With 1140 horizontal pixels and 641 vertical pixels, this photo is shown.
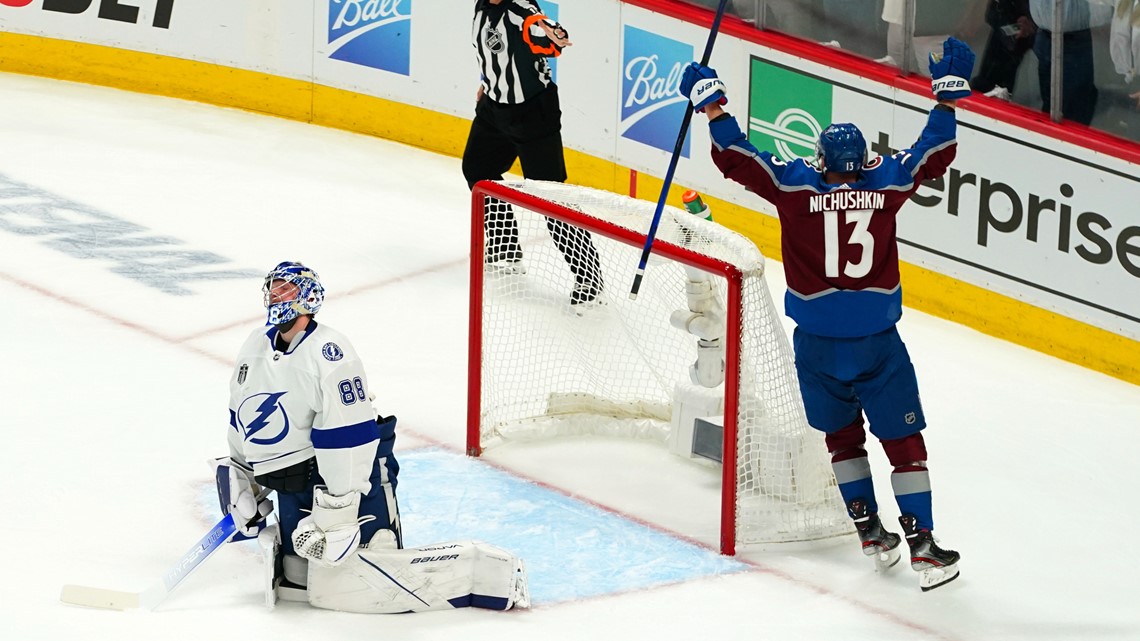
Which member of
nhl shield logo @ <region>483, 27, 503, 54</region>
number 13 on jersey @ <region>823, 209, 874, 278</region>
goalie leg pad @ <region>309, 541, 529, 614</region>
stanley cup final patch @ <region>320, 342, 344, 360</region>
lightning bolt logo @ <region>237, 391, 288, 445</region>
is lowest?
goalie leg pad @ <region>309, 541, 529, 614</region>

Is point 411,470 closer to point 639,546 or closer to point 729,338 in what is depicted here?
point 639,546

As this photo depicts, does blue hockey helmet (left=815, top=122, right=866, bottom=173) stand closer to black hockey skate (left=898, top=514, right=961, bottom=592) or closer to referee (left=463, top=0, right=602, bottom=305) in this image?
black hockey skate (left=898, top=514, right=961, bottom=592)

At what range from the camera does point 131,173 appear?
29.8 ft

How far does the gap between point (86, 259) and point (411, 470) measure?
2557 millimetres

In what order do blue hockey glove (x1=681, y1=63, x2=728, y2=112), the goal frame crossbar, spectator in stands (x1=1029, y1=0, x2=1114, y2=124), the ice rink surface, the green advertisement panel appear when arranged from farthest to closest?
the green advertisement panel, spectator in stands (x1=1029, y1=0, x2=1114, y2=124), the goal frame crossbar, blue hockey glove (x1=681, y1=63, x2=728, y2=112), the ice rink surface

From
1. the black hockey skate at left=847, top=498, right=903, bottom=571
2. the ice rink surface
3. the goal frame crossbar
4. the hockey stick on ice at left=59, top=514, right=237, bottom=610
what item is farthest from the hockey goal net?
the hockey stick on ice at left=59, top=514, right=237, bottom=610

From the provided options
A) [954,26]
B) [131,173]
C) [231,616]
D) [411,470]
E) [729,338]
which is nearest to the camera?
[231,616]

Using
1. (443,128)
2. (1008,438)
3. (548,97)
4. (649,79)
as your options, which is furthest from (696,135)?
(1008,438)

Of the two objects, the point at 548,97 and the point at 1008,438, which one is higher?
the point at 548,97

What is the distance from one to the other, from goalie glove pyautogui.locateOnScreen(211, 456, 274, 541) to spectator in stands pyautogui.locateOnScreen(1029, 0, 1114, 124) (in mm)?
3709

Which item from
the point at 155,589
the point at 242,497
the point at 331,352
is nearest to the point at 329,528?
the point at 242,497

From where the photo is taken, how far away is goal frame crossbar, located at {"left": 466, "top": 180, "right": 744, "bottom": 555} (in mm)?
5336

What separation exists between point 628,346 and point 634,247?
75cm

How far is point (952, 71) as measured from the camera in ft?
17.6
